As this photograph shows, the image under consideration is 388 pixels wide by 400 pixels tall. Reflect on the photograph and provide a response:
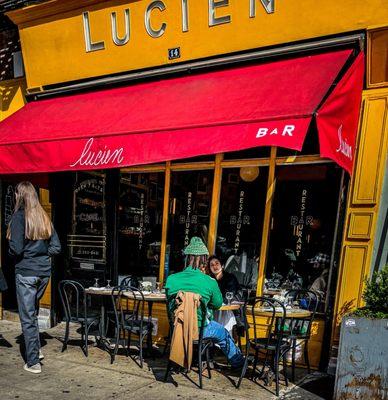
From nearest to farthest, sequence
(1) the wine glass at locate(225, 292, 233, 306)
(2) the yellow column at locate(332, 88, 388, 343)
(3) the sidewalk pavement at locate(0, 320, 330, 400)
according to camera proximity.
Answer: (3) the sidewalk pavement at locate(0, 320, 330, 400) → (2) the yellow column at locate(332, 88, 388, 343) → (1) the wine glass at locate(225, 292, 233, 306)

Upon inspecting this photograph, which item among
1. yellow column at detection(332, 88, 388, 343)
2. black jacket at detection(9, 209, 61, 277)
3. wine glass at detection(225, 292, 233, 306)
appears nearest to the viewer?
black jacket at detection(9, 209, 61, 277)

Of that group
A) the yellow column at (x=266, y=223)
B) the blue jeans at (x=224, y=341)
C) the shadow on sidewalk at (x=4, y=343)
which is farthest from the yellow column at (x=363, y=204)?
the shadow on sidewalk at (x=4, y=343)

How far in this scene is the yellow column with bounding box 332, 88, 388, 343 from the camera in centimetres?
516

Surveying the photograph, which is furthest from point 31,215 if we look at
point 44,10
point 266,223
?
point 44,10

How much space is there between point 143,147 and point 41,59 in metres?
3.85

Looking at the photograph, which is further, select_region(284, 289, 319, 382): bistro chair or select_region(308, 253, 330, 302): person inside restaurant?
select_region(308, 253, 330, 302): person inside restaurant

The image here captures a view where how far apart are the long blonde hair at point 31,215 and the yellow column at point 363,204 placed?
3419mm

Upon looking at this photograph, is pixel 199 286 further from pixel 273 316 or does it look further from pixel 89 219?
pixel 89 219

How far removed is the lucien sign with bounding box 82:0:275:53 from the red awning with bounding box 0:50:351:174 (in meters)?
0.69

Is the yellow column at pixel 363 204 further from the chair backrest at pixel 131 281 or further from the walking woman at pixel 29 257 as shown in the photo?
the walking woman at pixel 29 257

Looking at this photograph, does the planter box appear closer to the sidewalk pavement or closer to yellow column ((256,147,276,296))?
the sidewalk pavement

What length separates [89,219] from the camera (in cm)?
753

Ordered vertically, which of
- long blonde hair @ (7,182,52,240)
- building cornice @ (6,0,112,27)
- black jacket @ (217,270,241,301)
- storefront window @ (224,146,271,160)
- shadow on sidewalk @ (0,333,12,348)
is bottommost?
shadow on sidewalk @ (0,333,12,348)

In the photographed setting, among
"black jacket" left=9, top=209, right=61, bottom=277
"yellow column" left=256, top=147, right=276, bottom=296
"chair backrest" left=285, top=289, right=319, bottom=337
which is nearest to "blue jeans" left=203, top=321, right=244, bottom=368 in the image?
"chair backrest" left=285, top=289, right=319, bottom=337
